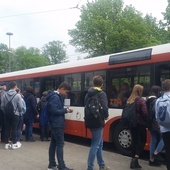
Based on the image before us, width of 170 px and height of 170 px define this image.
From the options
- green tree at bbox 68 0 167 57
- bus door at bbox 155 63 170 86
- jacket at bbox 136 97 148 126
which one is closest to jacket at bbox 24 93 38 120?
bus door at bbox 155 63 170 86

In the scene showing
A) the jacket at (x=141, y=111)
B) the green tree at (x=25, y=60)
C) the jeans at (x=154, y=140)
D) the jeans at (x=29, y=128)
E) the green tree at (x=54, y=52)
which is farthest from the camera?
the green tree at (x=54, y=52)

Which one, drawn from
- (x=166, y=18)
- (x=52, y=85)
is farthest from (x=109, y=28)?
(x=52, y=85)

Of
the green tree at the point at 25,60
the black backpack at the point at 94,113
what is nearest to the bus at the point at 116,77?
the black backpack at the point at 94,113

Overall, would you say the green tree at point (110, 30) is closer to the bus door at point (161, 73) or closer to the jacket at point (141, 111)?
the bus door at point (161, 73)

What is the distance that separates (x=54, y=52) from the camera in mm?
84312

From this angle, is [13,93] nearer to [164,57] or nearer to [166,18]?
[164,57]

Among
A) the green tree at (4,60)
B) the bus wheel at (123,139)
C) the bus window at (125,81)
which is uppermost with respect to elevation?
the green tree at (4,60)

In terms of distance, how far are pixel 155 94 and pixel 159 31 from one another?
34234mm

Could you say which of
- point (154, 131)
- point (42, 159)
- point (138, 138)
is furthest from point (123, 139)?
point (42, 159)

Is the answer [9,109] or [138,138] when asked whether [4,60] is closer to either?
[9,109]

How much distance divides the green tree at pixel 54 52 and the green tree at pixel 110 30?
4376cm

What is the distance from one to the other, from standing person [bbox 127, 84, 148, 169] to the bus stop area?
1.11 ft

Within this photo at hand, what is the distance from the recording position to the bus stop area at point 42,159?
6.99m

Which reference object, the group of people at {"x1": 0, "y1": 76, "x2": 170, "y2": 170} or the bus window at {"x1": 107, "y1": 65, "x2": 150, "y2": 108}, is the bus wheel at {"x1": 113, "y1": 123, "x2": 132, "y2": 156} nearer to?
the bus window at {"x1": 107, "y1": 65, "x2": 150, "y2": 108}
